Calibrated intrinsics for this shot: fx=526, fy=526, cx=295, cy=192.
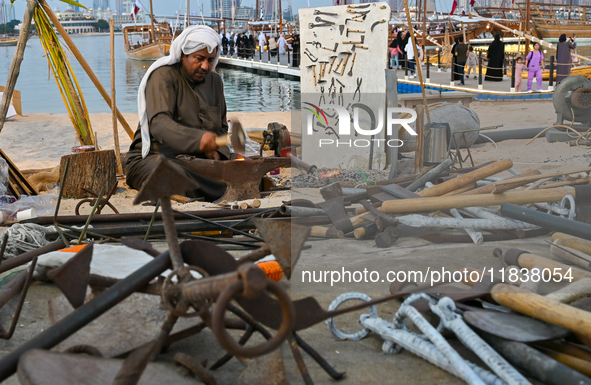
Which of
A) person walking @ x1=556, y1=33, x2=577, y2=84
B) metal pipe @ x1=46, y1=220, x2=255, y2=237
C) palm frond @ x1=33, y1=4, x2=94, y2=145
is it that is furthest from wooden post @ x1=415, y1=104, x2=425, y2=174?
person walking @ x1=556, y1=33, x2=577, y2=84

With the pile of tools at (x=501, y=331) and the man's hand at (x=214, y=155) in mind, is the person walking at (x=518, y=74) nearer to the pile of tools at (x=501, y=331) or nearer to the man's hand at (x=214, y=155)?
the man's hand at (x=214, y=155)

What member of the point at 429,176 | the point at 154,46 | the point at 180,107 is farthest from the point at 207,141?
the point at 154,46

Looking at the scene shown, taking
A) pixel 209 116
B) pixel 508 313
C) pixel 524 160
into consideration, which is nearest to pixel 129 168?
pixel 209 116

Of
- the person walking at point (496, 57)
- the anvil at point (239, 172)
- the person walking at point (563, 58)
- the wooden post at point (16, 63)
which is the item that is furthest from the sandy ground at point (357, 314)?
the person walking at point (496, 57)

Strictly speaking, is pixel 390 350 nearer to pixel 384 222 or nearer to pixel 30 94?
pixel 384 222

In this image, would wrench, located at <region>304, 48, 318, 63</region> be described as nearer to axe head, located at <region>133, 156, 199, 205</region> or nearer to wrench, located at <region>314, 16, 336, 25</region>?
wrench, located at <region>314, 16, 336, 25</region>

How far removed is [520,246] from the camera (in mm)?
2824

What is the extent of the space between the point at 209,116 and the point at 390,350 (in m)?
3.34

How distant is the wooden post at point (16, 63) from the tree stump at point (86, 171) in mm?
833

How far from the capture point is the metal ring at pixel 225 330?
43.9 inches

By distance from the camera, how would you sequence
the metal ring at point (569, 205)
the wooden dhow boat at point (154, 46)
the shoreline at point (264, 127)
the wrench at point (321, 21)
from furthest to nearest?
the wooden dhow boat at point (154, 46)
the shoreline at point (264, 127)
the wrench at point (321, 21)
the metal ring at point (569, 205)

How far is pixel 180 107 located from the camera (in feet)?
14.8

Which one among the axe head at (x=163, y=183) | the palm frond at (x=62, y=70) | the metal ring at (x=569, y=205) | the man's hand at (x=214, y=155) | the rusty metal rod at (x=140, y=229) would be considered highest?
the palm frond at (x=62, y=70)

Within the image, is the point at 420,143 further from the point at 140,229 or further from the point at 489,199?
the point at 140,229
